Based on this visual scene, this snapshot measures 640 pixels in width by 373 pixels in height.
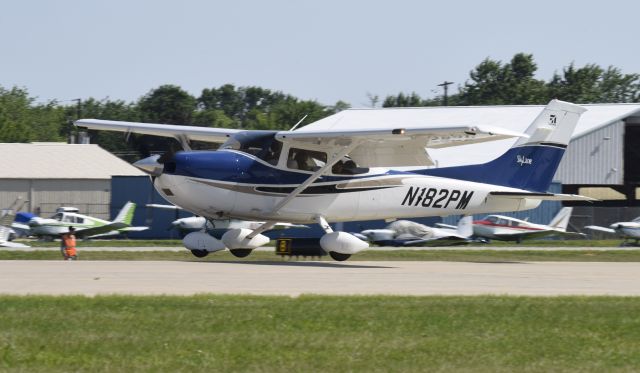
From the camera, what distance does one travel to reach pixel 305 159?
2022 cm

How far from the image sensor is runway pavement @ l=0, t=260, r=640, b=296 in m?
14.0

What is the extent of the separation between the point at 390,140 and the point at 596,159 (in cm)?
2997

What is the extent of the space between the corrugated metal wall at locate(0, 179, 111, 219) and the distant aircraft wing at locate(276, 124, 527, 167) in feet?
110

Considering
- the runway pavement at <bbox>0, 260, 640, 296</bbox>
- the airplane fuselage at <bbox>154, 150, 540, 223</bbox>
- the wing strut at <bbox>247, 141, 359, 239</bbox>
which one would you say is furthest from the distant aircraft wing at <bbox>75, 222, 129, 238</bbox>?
the runway pavement at <bbox>0, 260, 640, 296</bbox>

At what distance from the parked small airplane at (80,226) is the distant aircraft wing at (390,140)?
63.7 feet

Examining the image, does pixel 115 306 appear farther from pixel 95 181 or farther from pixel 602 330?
pixel 95 181

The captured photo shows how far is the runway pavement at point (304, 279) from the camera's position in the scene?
1400cm

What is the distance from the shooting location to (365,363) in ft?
28.7

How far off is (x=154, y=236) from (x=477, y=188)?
2520cm

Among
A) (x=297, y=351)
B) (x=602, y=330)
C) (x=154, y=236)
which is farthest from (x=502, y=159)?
(x=154, y=236)

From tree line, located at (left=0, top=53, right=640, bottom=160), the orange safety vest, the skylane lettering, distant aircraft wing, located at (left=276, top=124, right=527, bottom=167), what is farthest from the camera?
tree line, located at (left=0, top=53, right=640, bottom=160)

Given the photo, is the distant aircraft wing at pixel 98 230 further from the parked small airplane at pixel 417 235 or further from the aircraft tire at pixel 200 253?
the aircraft tire at pixel 200 253

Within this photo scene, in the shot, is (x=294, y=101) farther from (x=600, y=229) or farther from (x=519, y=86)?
(x=600, y=229)

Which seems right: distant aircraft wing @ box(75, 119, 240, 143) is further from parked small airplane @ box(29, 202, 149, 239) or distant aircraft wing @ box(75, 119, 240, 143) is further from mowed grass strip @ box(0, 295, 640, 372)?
parked small airplane @ box(29, 202, 149, 239)
